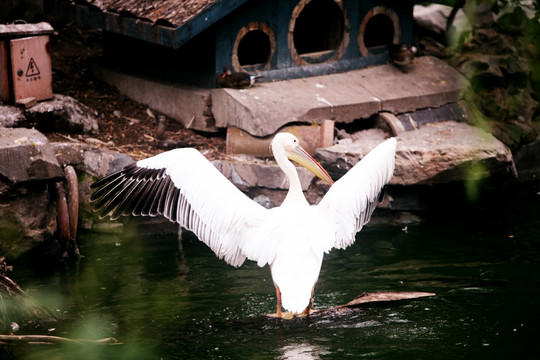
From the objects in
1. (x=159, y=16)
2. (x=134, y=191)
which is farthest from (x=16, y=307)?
(x=159, y=16)

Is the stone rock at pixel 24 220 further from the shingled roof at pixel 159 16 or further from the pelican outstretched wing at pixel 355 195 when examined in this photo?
the pelican outstretched wing at pixel 355 195

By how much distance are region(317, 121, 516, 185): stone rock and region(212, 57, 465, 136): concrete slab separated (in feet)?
1.90

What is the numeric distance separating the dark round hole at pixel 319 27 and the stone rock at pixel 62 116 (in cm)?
319

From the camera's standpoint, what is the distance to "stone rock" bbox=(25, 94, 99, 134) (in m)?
7.68

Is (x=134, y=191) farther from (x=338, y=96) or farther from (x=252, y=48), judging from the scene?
(x=252, y=48)

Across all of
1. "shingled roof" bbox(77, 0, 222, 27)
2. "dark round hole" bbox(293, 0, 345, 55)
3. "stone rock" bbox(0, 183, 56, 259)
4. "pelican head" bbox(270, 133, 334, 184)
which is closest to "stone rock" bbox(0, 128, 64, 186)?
"stone rock" bbox(0, 183, 56, 259)

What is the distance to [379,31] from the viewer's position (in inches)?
392

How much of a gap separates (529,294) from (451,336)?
1.13m

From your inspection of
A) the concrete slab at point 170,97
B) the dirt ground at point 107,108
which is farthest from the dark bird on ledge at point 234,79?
the dirt ground at point 107,108

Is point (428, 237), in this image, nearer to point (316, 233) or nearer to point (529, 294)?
point (529, 294)

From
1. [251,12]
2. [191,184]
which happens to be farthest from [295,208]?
[251,12]

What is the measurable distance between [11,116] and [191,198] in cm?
300

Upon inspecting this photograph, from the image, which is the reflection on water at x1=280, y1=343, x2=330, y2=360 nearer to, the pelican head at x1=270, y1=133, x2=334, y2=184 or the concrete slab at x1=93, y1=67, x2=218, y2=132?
the pelican head at x1=270, y1=133, x2=334, y2=184

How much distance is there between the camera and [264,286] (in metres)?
6.12
